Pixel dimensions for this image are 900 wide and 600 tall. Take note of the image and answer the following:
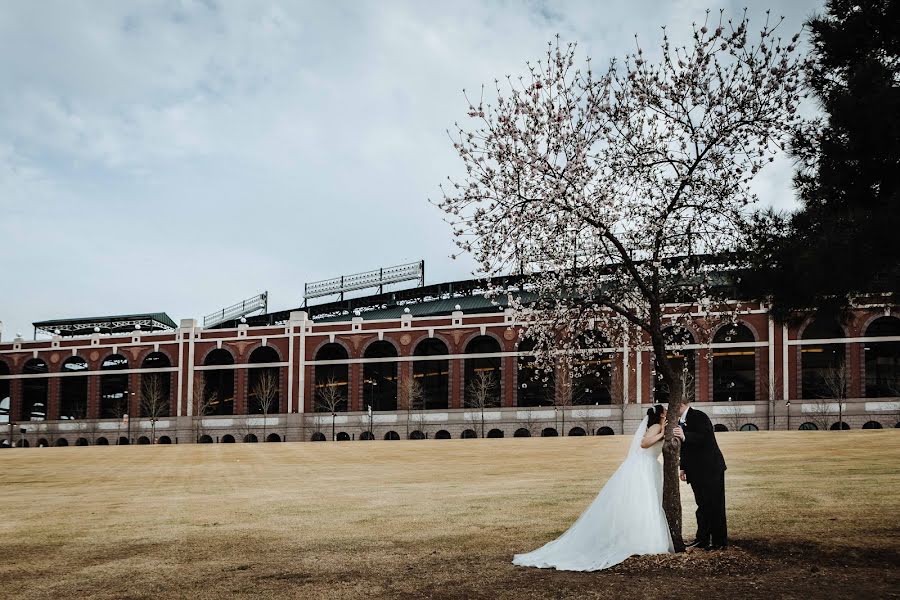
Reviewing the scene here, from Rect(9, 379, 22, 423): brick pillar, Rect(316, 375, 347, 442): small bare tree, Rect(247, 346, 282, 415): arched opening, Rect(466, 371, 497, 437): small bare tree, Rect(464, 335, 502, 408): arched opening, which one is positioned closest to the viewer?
Rect(466, 371, 497, 437): small bare tree

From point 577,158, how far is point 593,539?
17.7ft

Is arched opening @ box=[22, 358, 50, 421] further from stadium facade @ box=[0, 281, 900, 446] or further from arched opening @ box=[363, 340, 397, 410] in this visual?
arched opening @ box=[363, 340, 397, 410]

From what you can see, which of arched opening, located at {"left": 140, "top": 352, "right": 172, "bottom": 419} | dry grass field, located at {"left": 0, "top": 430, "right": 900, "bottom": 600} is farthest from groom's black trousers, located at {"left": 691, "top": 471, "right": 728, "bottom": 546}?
arched opening, located at {"left": 140, "top": 352, "right": 172, "bottom": 419}

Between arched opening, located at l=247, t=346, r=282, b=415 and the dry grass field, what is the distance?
39.6 m

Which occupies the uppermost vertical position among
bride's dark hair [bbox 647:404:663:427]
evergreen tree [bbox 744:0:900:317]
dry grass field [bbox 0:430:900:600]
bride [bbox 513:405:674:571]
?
evergreen tree [bbox 744:0:900:317]

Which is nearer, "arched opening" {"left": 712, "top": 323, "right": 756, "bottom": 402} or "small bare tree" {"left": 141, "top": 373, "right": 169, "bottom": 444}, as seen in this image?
"arched opening" {"left": 712, "top": 323, "right": 756, "bottom": 402}

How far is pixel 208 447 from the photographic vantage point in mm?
53219

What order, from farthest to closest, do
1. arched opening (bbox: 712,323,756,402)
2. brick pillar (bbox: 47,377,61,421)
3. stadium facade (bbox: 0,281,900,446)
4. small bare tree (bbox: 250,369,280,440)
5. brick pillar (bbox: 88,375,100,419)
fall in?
brick pillar (bbox: 47,377,61,421) → brick pillar (bbox: 88,375,100,419) → small bare tree (bbox: 250,369,280,440) → arched opening (bbox: 712,323,756,402) → stadium facade (bbox: 0,281,900,446)

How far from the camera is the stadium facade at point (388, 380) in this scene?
59.0 m

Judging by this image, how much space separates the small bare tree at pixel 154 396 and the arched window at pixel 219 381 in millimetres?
4178

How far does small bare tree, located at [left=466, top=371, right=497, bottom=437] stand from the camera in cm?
6612

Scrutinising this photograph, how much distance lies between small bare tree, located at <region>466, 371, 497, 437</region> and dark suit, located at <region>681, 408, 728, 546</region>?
53.6 meters

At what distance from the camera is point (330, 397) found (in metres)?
70.2

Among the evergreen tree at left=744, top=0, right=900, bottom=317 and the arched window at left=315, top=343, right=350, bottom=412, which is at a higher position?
the evergreen tree at left=744, top=0, right=900, bottom=317
